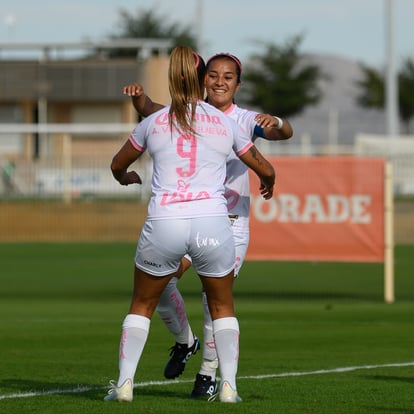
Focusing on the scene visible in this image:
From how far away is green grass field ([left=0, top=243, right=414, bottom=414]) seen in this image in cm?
830

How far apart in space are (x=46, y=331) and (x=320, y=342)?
9.55 ft

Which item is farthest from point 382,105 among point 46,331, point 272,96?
point 46,331

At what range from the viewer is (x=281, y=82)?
7962cm

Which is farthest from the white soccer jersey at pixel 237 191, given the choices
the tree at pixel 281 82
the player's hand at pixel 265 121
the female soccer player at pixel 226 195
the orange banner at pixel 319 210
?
the tree at pixel 281 82

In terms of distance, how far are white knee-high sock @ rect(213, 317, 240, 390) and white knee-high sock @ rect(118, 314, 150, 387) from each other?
44 centimetres

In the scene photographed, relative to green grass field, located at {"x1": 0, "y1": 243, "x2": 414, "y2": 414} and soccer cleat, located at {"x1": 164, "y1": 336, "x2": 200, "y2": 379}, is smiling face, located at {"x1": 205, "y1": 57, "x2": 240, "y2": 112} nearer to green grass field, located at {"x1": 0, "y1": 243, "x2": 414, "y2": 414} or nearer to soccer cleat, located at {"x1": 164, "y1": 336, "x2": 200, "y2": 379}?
soccer cleat, located at {"x1": 164, "y1": 336, "x2": 200, "y2": 379}

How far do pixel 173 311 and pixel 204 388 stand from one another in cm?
54

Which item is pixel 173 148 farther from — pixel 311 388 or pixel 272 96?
pixel 272 96

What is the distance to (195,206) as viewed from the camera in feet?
25.2

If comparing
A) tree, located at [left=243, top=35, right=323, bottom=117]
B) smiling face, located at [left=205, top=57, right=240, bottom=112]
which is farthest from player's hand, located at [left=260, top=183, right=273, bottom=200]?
tree, located at [left=243, top=35, right=323, bottom=117]

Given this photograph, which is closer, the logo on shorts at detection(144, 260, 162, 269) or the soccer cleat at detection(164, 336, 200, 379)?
the logo on shorts at detection(144, 260, 162, 269)

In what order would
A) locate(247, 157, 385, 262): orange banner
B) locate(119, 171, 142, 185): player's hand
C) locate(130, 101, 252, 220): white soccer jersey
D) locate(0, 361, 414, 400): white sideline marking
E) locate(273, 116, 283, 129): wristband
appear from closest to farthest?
locate(130, 101, 252, 220): white soccer jersey, locate(119, 171, 142, 185): player's hand, locate(273, 116, 283, 129): wristband, locate(0, 361, 414, 400): white sideline marking, locate(247, 157, 385, 262): orange banner

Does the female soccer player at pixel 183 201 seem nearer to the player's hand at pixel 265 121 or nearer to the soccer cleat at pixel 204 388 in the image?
the player's hand at pixel 265 121

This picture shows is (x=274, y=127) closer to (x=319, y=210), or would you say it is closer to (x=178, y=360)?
(x=178, y=360)
